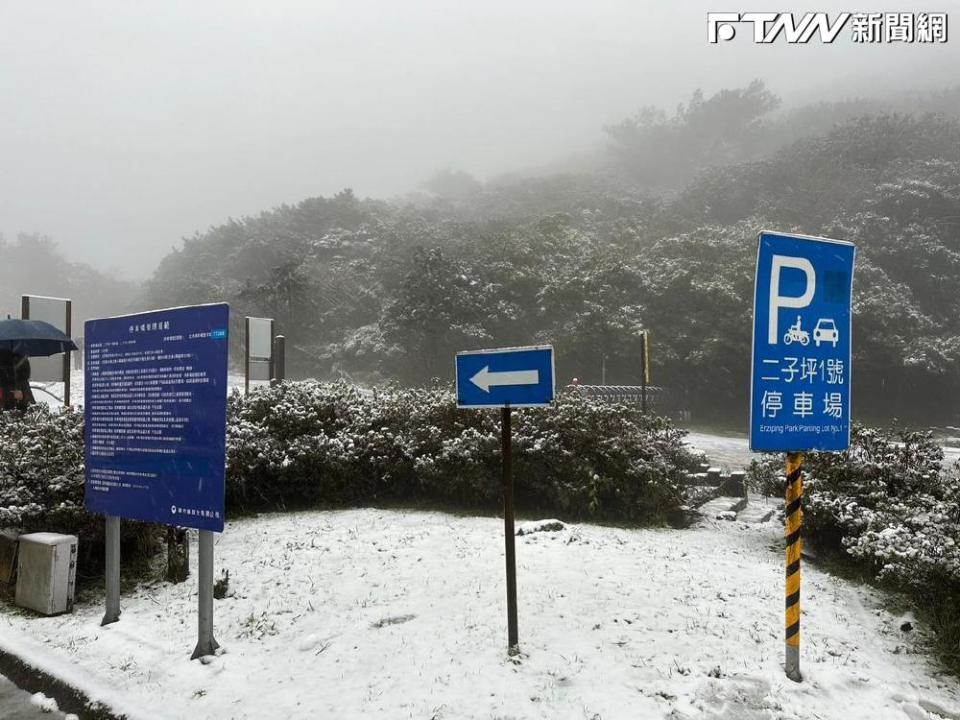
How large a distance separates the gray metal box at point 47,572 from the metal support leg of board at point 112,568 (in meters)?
0.52

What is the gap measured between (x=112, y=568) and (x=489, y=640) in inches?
111

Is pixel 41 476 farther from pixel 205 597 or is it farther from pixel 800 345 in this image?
pixel 800 345

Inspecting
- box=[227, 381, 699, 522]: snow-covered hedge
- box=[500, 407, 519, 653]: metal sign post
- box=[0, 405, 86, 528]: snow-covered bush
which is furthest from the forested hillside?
box=[500, 407, 519, 653]: metal sign post

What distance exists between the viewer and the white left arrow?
3.65 meters

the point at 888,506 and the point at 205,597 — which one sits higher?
the point at 888,506

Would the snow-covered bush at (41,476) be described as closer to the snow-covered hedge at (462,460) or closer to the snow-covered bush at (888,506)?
the snow-covered hedge at (462,460)

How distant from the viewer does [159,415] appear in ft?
13.4

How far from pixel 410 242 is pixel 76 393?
76.2ft

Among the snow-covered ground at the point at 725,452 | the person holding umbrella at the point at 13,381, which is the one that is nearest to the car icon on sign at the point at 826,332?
the snow-covered ground at the point at 725,452

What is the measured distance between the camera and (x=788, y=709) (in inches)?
136

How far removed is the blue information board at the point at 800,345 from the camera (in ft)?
11.5

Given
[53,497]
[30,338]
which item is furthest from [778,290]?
[30,338]

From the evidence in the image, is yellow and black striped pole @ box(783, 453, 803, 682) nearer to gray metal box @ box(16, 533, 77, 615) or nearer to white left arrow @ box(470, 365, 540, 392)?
white left arrow @ box(470, 365, 540, 392)

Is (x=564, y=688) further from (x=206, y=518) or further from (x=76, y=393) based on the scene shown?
(x=76, y=393)
